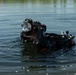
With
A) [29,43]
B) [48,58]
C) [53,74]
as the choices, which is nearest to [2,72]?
[53,74]

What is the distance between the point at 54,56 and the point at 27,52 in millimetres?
1994

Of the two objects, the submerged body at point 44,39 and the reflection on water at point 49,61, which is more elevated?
the submerged body at point 44,39

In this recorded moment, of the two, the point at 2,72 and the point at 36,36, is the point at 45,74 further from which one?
the point at 36,36

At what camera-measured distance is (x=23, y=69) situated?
15.0 meters

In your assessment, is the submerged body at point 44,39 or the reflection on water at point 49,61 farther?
the submerged body at point 44,39

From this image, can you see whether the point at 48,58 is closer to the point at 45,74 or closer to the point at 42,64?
the point at 42,64

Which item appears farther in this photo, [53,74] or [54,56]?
[54,56]

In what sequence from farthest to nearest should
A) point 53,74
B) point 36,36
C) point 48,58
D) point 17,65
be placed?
point 36,36
point 48,58
point 17,65
point 53,74

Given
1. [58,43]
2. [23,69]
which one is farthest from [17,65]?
[58,43]

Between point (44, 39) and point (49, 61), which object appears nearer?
point (49, 61)

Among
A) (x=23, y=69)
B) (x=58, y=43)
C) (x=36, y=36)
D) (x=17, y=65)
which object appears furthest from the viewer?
(x=58, y=43)

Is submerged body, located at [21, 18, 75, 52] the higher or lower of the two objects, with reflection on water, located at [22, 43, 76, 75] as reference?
higher

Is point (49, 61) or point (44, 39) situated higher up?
point (44, 39)

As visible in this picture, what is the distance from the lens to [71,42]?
2170cm
